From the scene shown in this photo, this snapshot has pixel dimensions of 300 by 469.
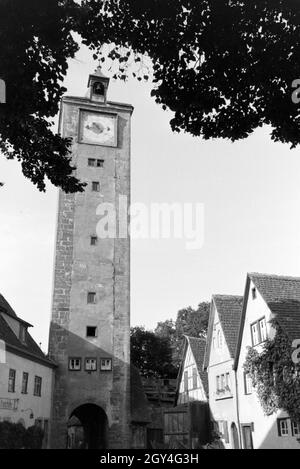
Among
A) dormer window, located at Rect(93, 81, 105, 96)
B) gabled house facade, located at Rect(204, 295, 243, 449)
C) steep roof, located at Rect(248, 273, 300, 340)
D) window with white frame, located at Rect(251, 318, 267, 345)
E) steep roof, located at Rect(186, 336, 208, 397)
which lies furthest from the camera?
dormer window, located at Rect(93, 81, 105, 96)

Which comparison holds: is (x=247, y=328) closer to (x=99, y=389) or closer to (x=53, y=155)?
(x=99, y=389)

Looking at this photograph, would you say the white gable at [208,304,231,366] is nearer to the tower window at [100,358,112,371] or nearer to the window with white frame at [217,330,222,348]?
the window with white frame at [217,330,222,348]

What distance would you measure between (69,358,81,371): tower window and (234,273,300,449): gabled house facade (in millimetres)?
10112

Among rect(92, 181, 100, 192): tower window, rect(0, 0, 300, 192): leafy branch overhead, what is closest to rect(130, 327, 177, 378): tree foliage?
rect(92, 181, 100, 192): tower window

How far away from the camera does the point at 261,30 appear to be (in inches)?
357

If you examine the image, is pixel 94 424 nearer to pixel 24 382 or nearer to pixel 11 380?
pixel 24 382

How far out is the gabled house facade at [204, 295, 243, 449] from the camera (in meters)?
27.5

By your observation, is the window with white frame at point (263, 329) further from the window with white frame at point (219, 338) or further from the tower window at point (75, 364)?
the tower window at point (75, 364)

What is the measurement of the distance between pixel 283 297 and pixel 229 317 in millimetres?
6252

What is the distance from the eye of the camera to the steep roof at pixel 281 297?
73.1 ft

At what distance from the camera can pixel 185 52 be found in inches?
379

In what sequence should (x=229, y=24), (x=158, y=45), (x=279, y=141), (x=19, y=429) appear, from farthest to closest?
(x=19, y=429) → (x=279, y=141) → (x=158, y=45) → (x=229, y=24)

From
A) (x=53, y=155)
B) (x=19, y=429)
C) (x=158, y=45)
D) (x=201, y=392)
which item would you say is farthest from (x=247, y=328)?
(x=158, y=45)
